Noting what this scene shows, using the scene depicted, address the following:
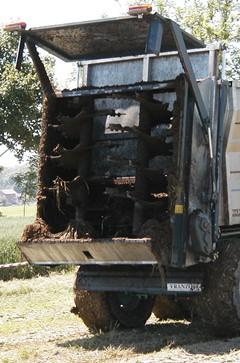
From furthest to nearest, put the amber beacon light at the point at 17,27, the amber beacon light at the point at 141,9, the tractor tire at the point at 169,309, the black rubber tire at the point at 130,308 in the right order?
the tractor tire at the point at 169,309 < the black rubber tire at the point at 130,308 < the amber beacon light at the point at 17,27 < the amber beacon light at the point at 141,9

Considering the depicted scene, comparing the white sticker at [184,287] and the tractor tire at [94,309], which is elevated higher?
the white sticker at [184,287]

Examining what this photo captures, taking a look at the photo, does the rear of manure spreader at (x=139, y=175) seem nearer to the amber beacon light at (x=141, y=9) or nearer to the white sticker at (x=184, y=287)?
the white sticker at (x=184, y=287)

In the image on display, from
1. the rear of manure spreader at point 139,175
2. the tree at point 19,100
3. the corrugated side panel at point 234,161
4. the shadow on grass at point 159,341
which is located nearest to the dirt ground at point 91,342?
the shadow on grass at point 159,341

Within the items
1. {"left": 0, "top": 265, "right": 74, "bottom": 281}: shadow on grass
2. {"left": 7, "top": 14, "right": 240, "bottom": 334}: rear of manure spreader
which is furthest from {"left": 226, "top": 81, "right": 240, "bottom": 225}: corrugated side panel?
{"left": 0, "top": 265, "right": 74, "bottom": 281}: shadow on grass

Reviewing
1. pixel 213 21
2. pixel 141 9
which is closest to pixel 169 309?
pixel 141 9

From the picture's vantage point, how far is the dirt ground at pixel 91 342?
21.9 feet

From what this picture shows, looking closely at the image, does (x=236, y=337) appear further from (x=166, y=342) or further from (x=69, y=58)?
(x=69, y=58)

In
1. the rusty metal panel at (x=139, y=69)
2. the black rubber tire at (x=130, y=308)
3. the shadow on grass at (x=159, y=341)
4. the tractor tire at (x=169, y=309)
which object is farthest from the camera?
the tractor tire at (x=169, y=309)

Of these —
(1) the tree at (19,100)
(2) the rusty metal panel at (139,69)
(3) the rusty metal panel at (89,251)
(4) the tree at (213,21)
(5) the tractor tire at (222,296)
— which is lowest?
(5) the tractor tire at (222,296)

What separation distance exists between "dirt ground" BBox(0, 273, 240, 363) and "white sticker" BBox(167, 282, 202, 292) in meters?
0.52

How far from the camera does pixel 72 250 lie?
753cm

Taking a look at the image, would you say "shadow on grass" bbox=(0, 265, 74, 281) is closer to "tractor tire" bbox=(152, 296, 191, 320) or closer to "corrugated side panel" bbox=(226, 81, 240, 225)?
"tractor tire" bbox=(152, 296, 191, 320)

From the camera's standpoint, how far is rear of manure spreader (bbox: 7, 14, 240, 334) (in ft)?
23.2

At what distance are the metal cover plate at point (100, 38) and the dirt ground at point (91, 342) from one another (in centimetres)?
308
